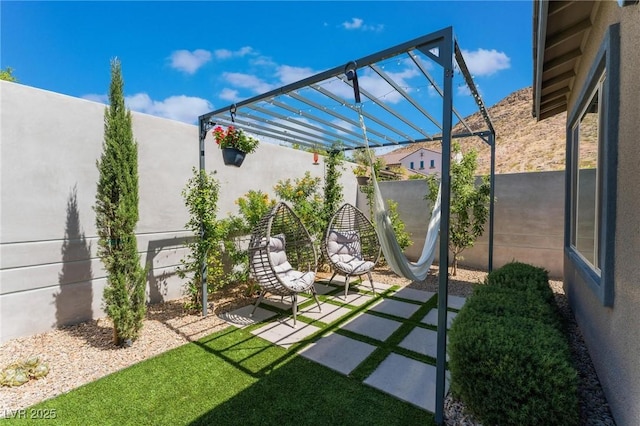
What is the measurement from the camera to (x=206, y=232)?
4.14 m

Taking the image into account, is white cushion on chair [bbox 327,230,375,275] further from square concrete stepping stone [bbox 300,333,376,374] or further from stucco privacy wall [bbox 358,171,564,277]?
stucco privacy wall [bbox 358,171,564,277]

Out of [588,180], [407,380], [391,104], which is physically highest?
[391,104]

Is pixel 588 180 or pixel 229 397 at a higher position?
pixel 588 180

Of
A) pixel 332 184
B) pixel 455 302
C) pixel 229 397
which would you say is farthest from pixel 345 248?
pixel 229 397

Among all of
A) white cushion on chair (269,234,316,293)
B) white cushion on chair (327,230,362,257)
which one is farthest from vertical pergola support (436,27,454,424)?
white cushion on chair (327,230,362,257)

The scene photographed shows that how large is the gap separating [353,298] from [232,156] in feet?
10.5

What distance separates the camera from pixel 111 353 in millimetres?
3051

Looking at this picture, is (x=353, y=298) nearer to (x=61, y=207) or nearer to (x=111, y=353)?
(x=111, y=353)

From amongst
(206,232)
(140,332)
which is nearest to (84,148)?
(206,232)

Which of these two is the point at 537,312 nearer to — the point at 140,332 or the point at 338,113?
the point at 338,113

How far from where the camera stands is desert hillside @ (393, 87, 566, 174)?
61.1 feet

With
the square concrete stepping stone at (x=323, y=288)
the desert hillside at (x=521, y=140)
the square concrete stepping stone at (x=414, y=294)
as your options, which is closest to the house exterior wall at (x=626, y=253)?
the square concrete stepping stone at (x=414, y=294)

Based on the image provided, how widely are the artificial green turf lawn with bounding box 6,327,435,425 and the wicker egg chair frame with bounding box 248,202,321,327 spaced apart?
3.55 ft

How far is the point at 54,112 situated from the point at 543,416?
5.17 meters
